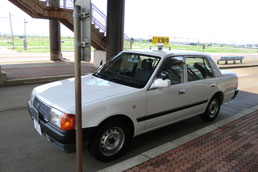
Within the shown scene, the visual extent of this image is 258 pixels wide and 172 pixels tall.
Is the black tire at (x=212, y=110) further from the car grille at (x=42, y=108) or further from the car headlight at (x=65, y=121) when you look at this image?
the car grille at (x=42, y=108)

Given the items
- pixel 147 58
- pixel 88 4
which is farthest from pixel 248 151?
pixel 88 4

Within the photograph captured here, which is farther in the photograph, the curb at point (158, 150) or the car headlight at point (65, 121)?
the curb at point (158, 150)

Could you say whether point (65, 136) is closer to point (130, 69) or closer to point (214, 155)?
point (130, 69)

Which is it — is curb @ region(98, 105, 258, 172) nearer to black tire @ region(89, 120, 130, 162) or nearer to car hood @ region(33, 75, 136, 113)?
black tire @ region(89, 120, 130, 162)

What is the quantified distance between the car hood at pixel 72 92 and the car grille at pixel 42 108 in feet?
0.20

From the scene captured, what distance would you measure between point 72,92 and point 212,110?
3633 millimetres

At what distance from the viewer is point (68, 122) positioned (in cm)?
286

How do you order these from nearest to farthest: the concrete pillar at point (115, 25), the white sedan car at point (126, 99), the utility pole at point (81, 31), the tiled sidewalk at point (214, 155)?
1. the utility pole at point (81, 31)
2. the white sedan car at point (126, 99)
3. the tiled sidewalk at point (214, 155)
4. the concrete pillar at point (115, 25)

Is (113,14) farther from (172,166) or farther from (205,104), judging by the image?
(172,166)

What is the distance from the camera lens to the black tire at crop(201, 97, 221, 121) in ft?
17.1

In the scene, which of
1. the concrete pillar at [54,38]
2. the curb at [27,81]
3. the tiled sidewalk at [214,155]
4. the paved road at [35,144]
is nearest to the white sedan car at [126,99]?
the paved road at [35,144]

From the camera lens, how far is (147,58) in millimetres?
4172

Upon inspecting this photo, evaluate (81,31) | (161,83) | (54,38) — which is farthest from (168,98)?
(54,38)

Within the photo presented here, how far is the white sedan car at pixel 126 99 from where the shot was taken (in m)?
3.00
